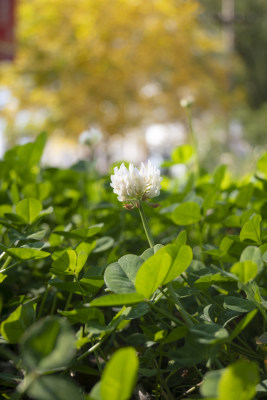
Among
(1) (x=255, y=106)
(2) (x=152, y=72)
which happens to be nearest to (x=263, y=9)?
(1) (x=255, y=106)

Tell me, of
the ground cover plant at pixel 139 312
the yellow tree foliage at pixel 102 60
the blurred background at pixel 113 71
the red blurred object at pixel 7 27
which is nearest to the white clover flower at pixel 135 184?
the ground cover plant at pixel 139 312

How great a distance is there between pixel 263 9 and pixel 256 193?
23412 millimetres

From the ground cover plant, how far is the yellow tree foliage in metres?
12.9

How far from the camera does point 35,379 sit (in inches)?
15.2

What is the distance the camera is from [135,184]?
0.64 meters

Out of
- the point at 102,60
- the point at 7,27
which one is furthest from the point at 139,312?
the point at 102,60

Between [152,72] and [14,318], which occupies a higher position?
[14,318]

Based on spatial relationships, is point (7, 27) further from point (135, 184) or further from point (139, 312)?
point (139, 312)

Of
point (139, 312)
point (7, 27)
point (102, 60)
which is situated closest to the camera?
point (139, 312)

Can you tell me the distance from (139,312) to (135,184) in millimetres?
174

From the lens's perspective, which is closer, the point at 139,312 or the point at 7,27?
the point at 139,312

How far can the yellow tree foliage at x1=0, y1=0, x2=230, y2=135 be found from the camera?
13156 millimetres

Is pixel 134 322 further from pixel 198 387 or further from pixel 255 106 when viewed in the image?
pixel 255 106

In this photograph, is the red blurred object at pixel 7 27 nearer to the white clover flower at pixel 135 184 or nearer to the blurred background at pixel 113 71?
the blurred background at pixel 113 71
